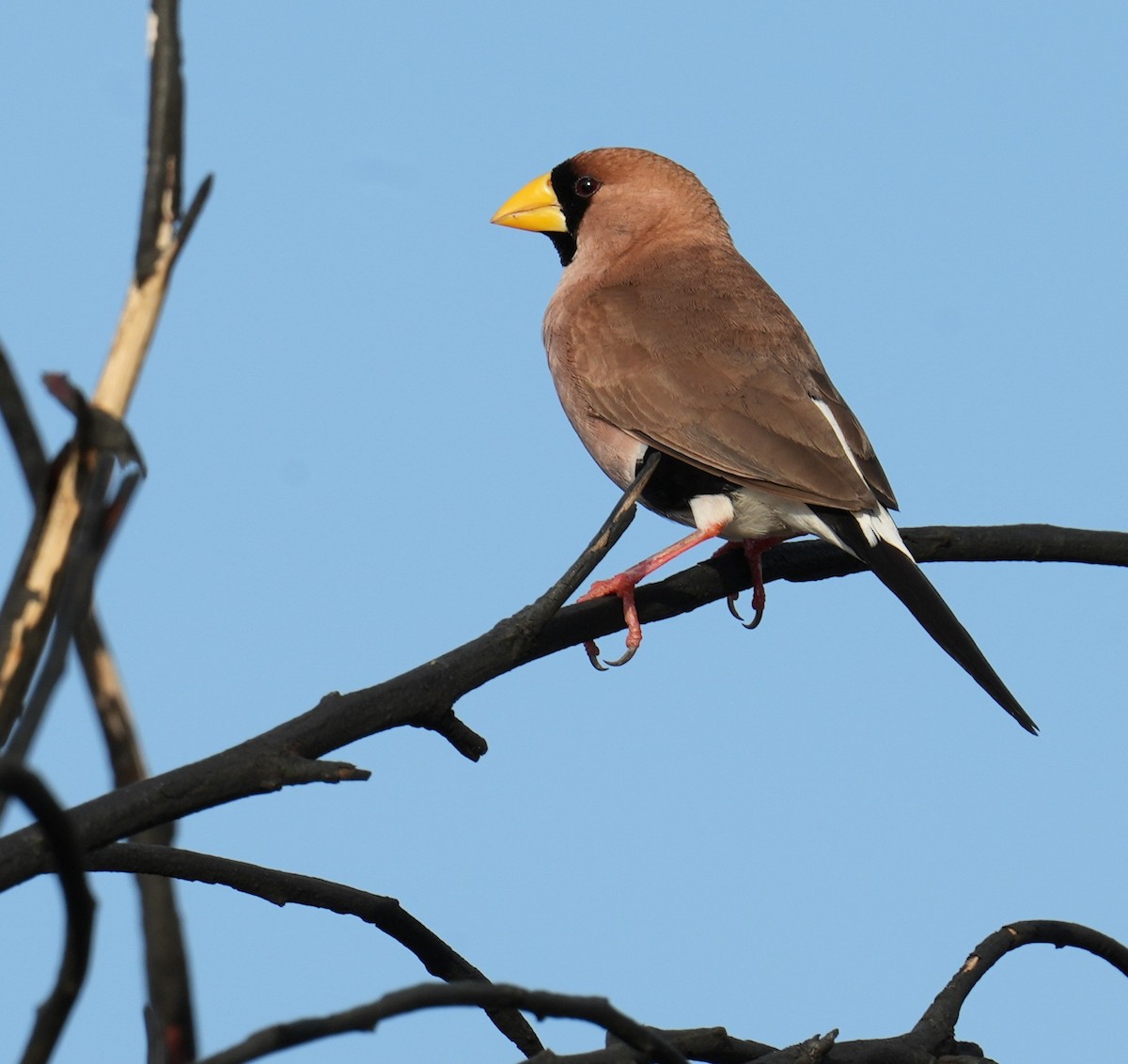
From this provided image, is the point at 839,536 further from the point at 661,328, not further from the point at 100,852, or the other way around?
the point at 100,852

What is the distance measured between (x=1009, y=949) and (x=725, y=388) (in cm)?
181

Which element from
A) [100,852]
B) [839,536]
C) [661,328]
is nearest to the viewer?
[100,852]

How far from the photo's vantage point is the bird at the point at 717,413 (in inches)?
120

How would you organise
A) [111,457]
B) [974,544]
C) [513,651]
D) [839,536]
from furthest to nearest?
[839,536], [974,544], [513,651], [111,457]

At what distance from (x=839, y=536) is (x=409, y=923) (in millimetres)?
1695

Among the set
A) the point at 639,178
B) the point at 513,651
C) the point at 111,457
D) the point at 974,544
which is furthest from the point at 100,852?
the point at 639,178

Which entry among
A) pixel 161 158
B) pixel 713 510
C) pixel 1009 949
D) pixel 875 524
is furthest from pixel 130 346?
pixel 713 510

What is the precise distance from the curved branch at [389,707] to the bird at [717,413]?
0.27 metres

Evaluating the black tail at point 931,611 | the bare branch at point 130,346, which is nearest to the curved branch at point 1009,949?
the black tail at point 931,611

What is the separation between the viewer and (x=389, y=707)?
1.46m

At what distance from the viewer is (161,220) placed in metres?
0.79

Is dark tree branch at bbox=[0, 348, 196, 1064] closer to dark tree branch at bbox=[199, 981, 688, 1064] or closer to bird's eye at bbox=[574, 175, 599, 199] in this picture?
dark tree branch at bbox=[199, 981, 688, 1064]

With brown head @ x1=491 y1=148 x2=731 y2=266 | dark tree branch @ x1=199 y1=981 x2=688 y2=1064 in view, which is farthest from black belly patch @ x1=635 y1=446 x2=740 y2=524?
dark tree branch @ x1=199 y1=981 x2=688 y2=1064

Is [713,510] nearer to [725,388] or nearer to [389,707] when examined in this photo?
[725,388]
